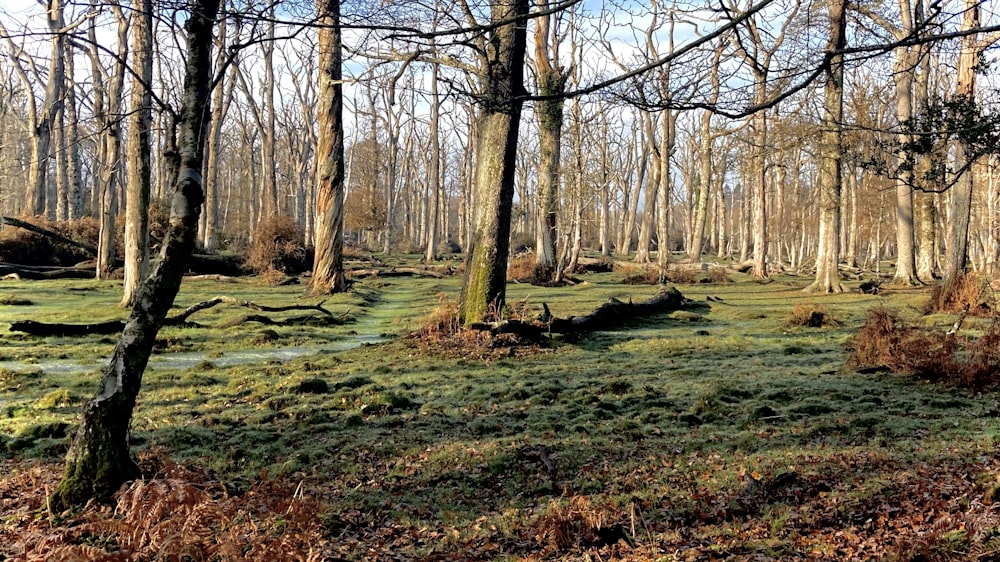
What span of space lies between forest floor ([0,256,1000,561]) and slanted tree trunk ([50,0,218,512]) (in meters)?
0.20

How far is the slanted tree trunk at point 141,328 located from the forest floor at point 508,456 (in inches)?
8.0

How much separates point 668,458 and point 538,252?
18.5m

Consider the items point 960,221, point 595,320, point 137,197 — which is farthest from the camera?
point 960,221

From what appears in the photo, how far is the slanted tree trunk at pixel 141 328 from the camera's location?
3.53 meters


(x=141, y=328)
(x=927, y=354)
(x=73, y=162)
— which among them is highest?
(x=73, y=162)

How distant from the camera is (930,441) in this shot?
4.63 meters

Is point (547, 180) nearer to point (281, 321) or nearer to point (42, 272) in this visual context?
point (281, 321)

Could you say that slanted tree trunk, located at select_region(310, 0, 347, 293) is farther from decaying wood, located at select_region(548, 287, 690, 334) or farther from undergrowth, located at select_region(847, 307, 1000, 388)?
undergrowth, located at select_region(847, 307, 1000, 388)

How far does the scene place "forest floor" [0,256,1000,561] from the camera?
3.23 m

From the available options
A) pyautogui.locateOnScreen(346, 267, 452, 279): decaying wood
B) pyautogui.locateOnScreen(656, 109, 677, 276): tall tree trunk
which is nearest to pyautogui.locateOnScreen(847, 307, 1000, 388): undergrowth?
pyautogui.locateOnScreen(656, 109, 677, 276): tall tree trunk

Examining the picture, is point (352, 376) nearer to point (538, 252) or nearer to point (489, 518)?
point (489, 518)

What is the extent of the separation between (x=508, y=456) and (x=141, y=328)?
99.8 inches

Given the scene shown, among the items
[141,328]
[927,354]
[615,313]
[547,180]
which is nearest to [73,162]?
[547,180]

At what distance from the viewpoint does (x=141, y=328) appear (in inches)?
141
